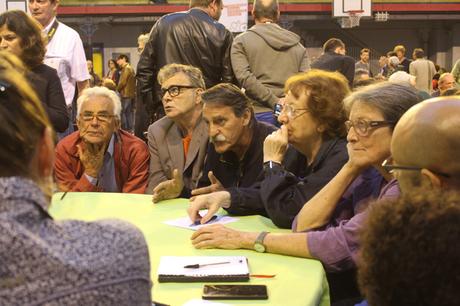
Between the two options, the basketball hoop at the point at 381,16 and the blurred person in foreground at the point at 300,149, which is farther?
the basketball hoop at the point at 381,16

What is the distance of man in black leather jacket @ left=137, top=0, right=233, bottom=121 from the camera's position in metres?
4.62

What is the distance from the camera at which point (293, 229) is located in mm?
2525

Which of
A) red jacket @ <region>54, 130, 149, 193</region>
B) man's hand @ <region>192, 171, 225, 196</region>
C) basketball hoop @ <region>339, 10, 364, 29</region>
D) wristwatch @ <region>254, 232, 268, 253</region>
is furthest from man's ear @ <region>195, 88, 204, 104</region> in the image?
basketball hoop @ <region>339, 10, 364, 29</region>

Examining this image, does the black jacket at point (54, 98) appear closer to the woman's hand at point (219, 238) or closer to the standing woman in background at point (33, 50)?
the standing woman in background at point (33, 50)

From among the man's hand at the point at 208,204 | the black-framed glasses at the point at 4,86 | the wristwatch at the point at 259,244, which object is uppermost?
the black-framed glasses at the point at 4,86

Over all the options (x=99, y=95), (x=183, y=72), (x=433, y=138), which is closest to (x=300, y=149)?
(x=183, y=72)

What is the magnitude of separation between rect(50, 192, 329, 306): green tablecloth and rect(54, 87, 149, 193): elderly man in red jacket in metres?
0.27

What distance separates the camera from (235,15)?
387 inches

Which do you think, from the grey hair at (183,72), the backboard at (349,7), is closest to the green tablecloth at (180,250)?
the grey hair at (183,72)

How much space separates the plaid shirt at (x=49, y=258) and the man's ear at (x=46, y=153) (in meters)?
0.06

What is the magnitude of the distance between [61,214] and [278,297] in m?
1.38

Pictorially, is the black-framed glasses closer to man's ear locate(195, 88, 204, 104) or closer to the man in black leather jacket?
man's ear locate(195, 88, 204, 104)

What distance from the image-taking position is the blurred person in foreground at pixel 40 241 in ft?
3.30

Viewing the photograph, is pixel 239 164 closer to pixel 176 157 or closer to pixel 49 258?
pixel 176 157
